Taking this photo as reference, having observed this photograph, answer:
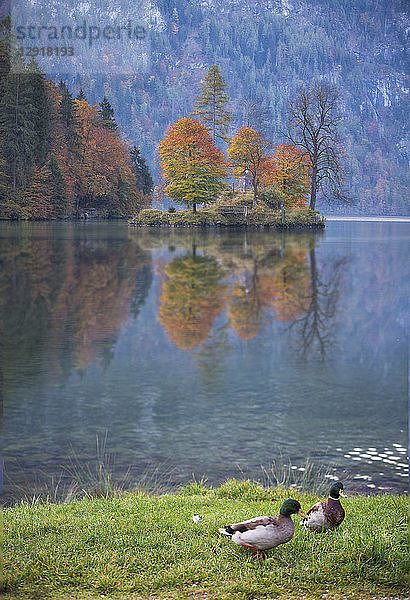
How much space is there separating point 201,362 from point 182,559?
10394 mm

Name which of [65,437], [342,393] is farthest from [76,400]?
[342,393]

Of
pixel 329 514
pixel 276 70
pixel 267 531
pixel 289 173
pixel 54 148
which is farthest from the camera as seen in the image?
pixel 276 70

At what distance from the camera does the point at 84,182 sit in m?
43.6

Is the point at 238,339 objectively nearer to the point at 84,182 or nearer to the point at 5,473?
the point at 5,473

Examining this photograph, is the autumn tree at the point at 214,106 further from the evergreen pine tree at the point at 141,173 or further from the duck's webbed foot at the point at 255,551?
the duck's webbed foot at the point at 255,551

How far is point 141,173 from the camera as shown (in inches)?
1633

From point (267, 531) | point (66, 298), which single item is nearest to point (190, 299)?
point (66, 298)

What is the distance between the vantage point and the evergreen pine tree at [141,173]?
4081 cm

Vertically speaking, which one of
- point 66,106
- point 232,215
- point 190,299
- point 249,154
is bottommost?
point 190,299

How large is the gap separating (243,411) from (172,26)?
33700 millimetres

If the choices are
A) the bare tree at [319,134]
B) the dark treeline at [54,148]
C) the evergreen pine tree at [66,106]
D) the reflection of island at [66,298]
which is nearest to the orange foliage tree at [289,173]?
the bare tree at [319,134]

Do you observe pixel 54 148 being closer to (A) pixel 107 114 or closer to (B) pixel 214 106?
(A) pixel 107 114

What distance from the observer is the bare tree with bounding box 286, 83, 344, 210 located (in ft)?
141

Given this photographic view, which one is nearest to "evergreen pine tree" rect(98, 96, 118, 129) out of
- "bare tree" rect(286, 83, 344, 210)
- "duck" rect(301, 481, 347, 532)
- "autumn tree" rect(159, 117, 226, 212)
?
"autumn tree" rect(159, 117, 226, 212)
